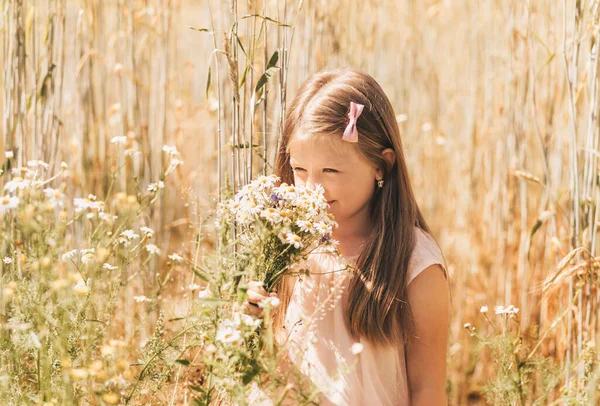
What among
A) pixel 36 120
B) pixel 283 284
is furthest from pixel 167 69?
pixel 283 284

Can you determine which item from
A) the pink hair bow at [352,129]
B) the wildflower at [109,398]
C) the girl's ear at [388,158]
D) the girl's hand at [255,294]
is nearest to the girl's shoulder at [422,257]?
the girl's ear at [388,158]

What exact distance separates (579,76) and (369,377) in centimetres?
117

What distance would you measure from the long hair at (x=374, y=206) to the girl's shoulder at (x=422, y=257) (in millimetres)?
11

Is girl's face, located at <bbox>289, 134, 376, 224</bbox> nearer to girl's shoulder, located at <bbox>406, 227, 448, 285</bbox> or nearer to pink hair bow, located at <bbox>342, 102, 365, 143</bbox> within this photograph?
pink hair bow, located at <bbox>342, 102, 365, 143</bbox>

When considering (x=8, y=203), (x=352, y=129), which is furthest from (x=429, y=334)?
(x=8, y=203)

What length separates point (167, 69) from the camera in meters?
2.24

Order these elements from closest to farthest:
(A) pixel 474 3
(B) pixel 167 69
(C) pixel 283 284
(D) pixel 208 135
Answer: (C) pixel 283 284 < (B) pixel 167 69 < (A) pixel 474 3 < (D) pixel 208 135

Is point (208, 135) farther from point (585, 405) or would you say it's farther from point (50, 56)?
point (585, 405)

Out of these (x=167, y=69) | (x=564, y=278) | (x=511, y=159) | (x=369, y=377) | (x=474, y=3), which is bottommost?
(x=369, y=377)

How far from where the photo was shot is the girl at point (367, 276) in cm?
141

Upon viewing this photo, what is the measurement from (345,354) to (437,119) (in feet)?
5.36

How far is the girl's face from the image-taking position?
1395 mm

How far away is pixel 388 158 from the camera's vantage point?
59.1 inches

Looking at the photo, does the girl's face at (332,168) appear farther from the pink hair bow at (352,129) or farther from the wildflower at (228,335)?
the wildflower at (228,335)
